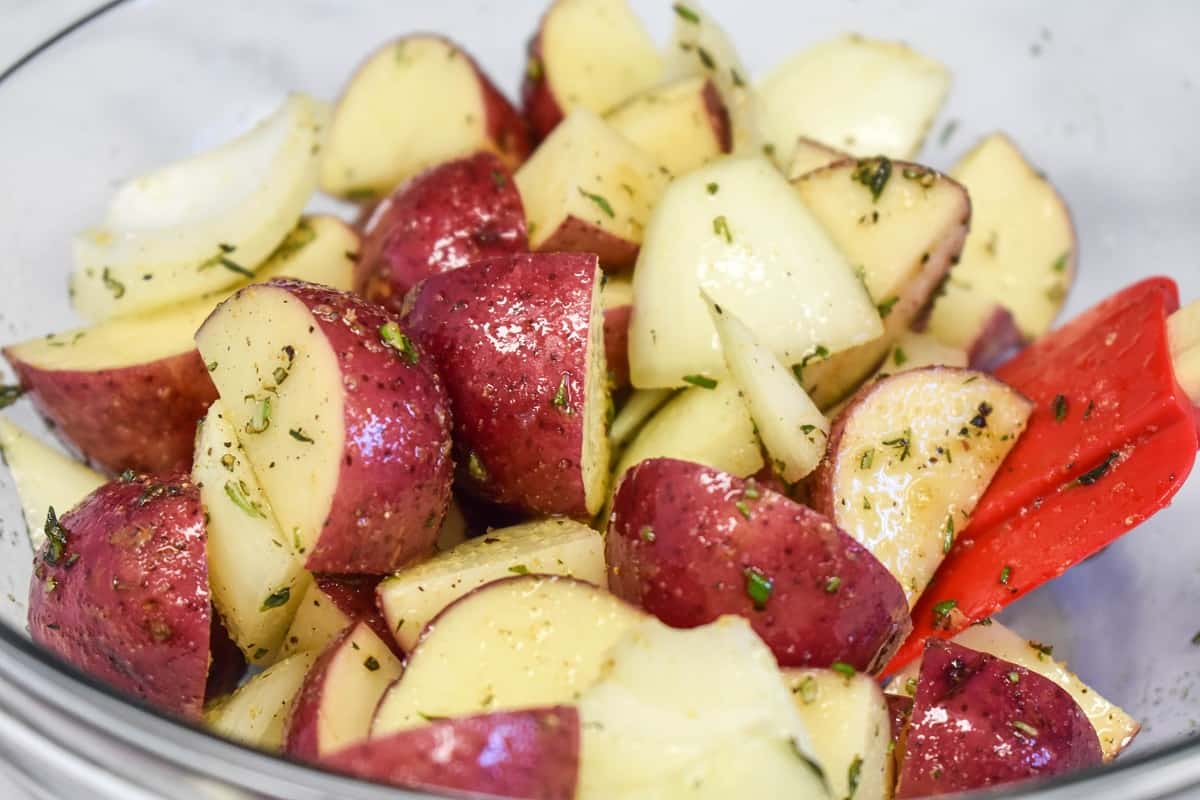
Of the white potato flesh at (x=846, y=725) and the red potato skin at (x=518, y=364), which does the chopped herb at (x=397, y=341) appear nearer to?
the red potato skin at (x=518, y=364)

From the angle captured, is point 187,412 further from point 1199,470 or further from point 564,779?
point 1199,470

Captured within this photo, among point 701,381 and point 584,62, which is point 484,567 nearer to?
point 701,381

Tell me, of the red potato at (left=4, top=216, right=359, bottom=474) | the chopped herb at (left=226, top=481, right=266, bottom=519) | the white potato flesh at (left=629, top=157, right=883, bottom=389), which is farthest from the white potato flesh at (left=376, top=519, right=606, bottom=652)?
the red potato at (left=4, top=216, right=359, bottom=474)

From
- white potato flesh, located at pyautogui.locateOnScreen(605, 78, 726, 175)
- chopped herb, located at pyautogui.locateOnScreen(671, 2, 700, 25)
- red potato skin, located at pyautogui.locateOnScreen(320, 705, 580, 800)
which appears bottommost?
red potato skin, located at pyautogui.locateOnScreen(320, 705, 580, 800)

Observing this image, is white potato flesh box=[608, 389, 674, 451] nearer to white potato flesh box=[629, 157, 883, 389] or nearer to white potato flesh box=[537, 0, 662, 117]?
white potato flesh box=[629, 157, 883, 389]

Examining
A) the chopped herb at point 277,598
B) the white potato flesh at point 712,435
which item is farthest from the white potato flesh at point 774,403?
the chopped herb at point 277,598

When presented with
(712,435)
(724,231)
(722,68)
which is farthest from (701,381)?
(722,68)
